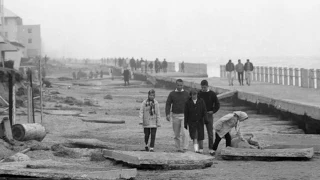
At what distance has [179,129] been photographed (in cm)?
→ 1608

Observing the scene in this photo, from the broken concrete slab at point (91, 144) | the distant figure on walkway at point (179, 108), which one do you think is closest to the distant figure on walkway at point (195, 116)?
the distant figure on walkway at point (179, 108)

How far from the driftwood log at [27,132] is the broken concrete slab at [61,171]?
418 cm

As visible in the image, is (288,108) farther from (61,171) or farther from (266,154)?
(61,171)

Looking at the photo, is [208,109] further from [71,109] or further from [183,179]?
[71,109]

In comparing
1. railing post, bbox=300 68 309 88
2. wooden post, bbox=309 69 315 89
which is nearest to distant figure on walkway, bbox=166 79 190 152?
wooden post, bbox=309 69 315 89

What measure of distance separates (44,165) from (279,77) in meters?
32.5

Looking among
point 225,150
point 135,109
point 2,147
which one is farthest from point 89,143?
point 135,109

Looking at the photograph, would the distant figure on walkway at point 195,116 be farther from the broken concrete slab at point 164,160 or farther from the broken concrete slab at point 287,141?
the broken concrete slab at point 164,160

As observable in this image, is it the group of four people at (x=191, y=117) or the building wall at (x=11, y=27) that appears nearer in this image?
the group of four people at (x=191, y=117)

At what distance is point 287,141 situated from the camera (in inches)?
686

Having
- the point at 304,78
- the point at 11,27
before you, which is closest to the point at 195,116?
the point at 304,78

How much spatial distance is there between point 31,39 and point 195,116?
11990 cm

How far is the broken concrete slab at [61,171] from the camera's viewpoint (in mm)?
11688

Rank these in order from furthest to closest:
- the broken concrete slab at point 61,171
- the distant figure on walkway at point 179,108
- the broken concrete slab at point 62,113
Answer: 1. the broken concrete slab at point 62,113
2. the distant figure on walkway at point 179,108
3. the broken concrete slab at point 61,171
